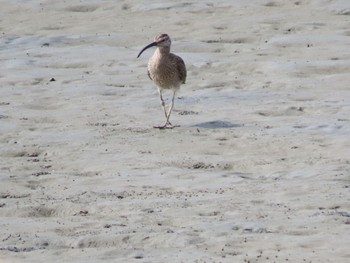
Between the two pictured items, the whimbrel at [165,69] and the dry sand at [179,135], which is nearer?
the dry sand at [179,135]

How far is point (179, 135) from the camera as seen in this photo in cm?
1488

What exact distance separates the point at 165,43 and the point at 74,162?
3101mm

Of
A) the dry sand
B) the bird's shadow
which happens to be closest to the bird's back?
the dry sand

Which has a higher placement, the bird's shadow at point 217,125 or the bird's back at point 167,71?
the bird's back at point 167,71

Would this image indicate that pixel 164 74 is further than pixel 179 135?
Yes

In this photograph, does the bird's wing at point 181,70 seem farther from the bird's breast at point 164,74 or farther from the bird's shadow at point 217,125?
the bird's shadow at point 217,125

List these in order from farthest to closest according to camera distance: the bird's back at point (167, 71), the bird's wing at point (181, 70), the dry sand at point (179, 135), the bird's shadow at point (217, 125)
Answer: the bird's wing at point (181, 70) → the bird's back at point (167, 71) → the bird's shadow at point (217, 125) → the dry sand at point (179, 135)

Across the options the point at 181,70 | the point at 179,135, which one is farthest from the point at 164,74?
the point at 179,135

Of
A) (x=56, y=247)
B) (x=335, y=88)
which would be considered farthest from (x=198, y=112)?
(x=56, y=247)

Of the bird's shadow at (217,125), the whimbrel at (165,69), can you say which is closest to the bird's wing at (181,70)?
the whimbrel at (165,69)

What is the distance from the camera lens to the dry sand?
1045 cm

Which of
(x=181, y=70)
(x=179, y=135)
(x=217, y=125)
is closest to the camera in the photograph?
(x=179, y=135)

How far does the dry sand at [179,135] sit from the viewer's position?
34.3 feet

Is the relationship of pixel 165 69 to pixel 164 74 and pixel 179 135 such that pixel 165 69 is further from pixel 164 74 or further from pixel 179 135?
pixel 179 135
